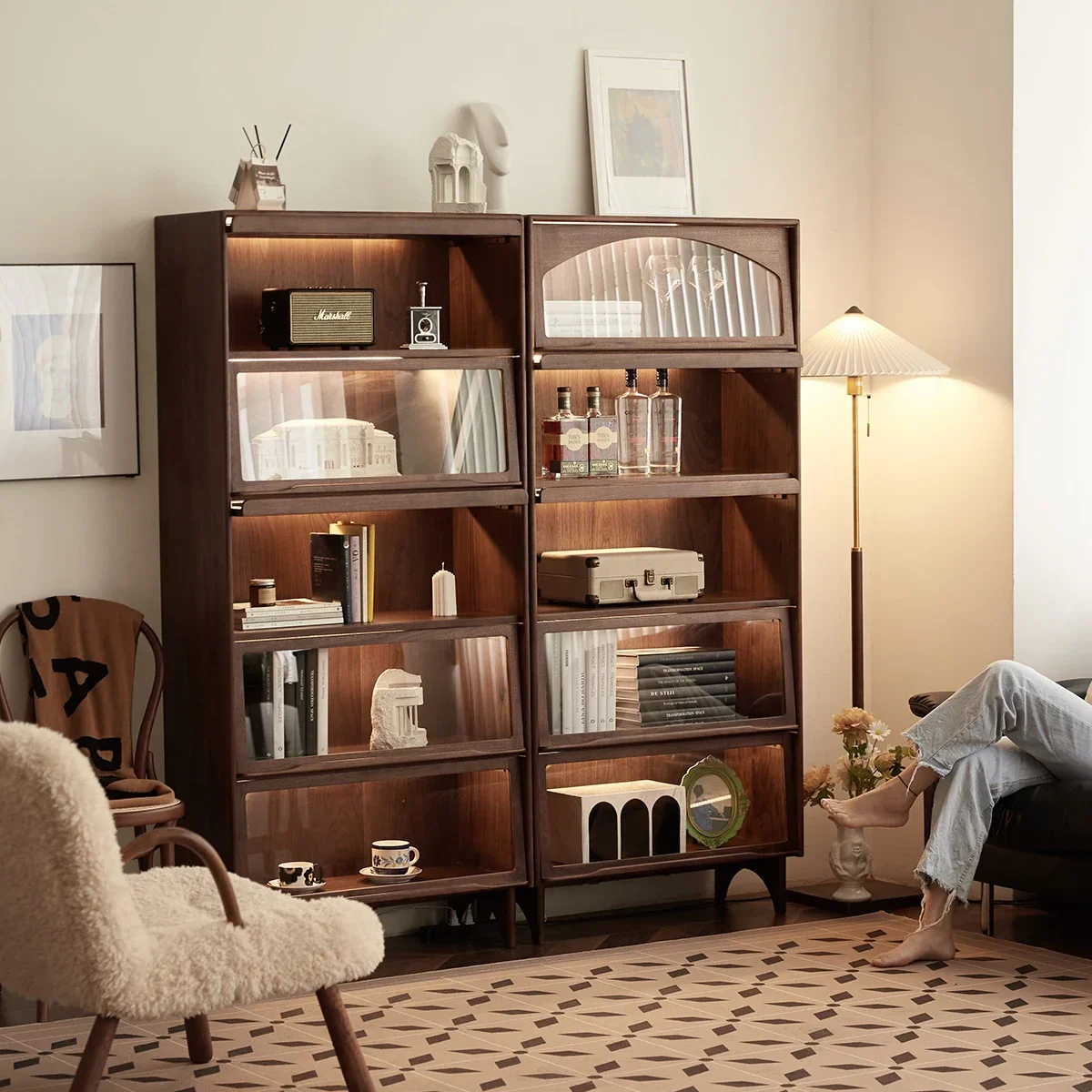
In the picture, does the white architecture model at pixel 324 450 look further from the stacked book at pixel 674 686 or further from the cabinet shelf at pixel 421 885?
the cabinet shelf at pixel 421 885

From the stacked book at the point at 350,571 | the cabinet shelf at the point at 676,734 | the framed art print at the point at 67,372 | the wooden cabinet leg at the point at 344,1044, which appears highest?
the framed art print at the point at 67,372

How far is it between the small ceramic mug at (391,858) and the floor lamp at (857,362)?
60.4 inches

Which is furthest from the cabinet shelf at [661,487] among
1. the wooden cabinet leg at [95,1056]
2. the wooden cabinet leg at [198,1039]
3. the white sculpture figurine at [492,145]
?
the wooden cabinet leg at [95,1056]

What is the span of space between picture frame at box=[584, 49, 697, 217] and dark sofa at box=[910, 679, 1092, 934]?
2015mm

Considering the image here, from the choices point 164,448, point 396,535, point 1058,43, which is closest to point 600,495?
point 396,535

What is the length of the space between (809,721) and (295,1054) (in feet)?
7.51

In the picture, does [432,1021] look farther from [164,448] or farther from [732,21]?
[732,21]

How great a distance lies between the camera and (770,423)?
5.01 metres

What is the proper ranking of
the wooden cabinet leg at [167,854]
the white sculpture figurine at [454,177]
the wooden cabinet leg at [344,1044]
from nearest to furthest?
the wooden cabinet leg at [344,1044] → the wooden cabinet leg at [167,854] → the white sculpture figurine at [454,177]

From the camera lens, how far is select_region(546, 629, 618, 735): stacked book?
4.69 m

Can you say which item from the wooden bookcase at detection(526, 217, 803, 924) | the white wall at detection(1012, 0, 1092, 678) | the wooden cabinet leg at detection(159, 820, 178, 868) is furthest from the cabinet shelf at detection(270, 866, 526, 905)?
the white wall at detection(1012, 0, 1092, 678)

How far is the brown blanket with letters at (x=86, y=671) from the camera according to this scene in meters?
4.34

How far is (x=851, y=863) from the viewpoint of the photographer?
5.02 metres

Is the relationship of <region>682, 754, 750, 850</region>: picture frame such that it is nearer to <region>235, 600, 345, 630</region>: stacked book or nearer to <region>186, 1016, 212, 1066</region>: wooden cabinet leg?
<region>235, 600, 345, 630</region>: stacked book
